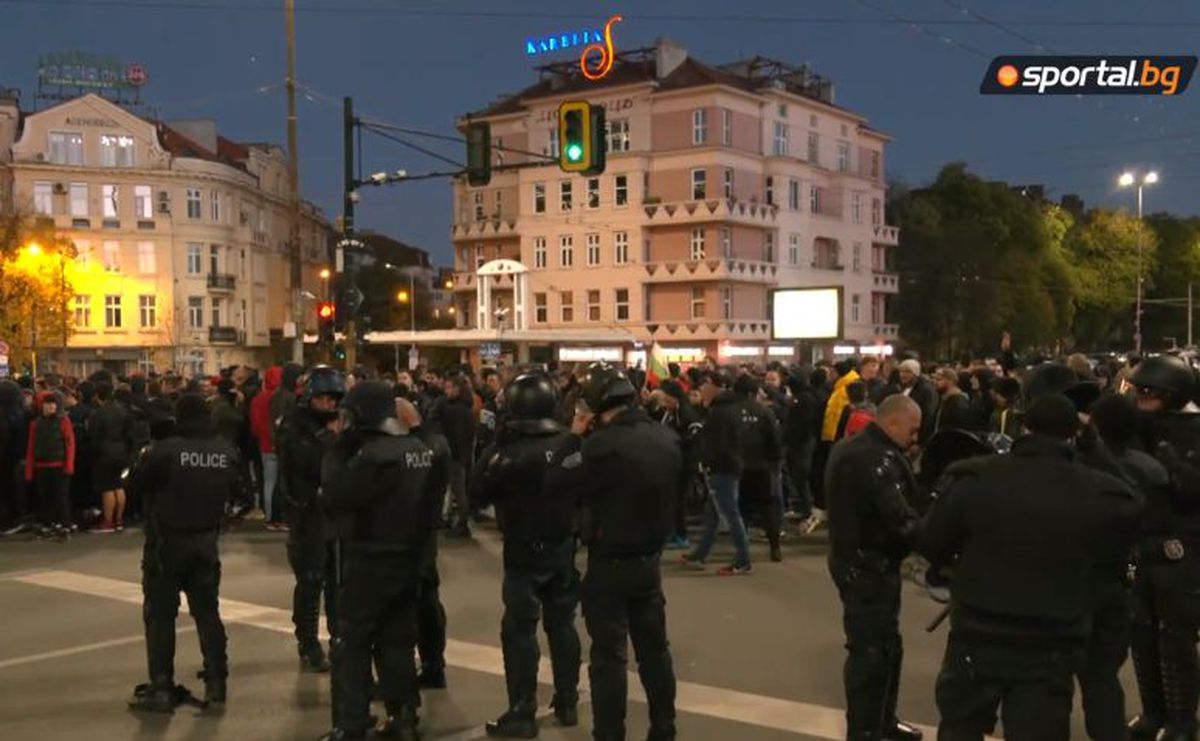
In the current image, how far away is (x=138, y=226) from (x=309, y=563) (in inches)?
2222

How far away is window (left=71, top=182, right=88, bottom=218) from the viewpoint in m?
56.9

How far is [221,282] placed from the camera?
61.8 meters

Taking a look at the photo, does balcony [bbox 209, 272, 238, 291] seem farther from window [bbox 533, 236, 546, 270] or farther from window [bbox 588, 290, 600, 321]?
window [bbox 588, 290, 600, 321]

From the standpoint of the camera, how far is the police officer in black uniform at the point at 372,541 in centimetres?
586

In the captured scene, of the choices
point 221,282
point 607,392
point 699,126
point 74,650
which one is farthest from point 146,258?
point 607,392

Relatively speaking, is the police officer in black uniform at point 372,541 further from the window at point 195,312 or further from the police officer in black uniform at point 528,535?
the window at point 195,312

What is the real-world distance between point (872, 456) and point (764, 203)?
48.9 metres

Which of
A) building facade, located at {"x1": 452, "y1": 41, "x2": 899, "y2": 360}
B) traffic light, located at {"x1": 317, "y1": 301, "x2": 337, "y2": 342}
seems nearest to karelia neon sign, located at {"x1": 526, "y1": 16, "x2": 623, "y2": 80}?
building facade, located at {"x1": 452, "y1": 41, "x2": 899, "y2": 360}

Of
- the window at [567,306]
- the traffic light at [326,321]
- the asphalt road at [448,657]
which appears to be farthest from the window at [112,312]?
the asphalt road at [448,657]

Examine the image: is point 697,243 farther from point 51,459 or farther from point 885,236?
point 51,459

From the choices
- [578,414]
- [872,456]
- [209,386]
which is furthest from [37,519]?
[872,456]

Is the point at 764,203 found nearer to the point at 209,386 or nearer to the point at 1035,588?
the point at 209,386

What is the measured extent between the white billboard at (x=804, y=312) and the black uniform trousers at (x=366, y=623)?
25.9 meters

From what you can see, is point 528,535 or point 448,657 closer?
point 528,535
